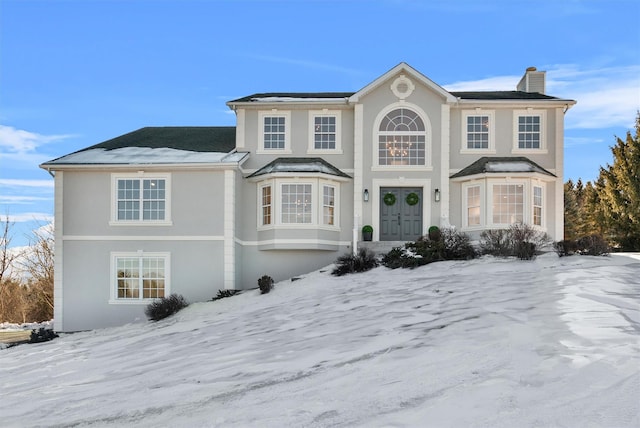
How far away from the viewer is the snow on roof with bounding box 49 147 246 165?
66.5ft

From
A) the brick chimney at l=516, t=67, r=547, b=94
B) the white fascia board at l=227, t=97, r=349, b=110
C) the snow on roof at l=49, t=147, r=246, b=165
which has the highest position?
the brick chimney at l=516, t=67, r=547, b=94

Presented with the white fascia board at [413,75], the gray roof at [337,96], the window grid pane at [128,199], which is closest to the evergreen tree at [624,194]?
the gray roof at [337,96]

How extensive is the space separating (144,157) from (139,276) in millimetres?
3945

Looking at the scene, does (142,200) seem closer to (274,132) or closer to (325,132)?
(274,132)

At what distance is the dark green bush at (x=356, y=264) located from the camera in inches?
737

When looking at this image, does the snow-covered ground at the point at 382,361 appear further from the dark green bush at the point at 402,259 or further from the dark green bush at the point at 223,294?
the dark green bush at the point at 223,294

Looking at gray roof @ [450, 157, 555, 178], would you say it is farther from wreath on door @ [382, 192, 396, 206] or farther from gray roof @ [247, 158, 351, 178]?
gray roof @ [247, 158, 351, 178]

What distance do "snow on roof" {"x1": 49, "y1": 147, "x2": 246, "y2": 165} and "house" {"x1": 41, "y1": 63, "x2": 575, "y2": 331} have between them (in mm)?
76

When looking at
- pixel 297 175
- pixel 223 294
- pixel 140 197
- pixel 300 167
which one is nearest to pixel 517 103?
pixel 300 167

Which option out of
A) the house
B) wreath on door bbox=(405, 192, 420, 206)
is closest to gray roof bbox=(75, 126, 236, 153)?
the house

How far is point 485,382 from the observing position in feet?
26.1

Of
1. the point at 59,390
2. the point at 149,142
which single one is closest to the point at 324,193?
the point at 149,142

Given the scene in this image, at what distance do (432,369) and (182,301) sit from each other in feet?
40.7

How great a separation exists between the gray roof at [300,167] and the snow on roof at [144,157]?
965 mm
